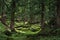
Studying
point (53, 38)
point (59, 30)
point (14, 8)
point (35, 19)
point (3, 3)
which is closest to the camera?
point (3, 3)

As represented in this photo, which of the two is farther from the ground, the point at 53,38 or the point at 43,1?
the point at 43,1

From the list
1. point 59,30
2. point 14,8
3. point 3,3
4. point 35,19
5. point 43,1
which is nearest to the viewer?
point 3,3

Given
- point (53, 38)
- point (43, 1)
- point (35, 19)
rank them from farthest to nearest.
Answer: point (35, 19) → point (43, 1) → point (53, 38)

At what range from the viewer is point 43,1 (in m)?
19.5

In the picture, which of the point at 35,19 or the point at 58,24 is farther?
the point at 35,19

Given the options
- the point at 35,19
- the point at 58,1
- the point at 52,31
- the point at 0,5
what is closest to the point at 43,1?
the point at 58,1

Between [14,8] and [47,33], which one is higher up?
[14,8]

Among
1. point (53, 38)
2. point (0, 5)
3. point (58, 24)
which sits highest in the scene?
point (0, 5)

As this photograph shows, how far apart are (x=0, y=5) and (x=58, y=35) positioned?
5.69 metres

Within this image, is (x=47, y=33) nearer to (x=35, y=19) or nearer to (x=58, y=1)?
(x=58, y=1)

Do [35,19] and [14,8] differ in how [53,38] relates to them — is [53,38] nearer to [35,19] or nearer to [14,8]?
[14,8]

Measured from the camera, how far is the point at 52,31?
17.1 metres

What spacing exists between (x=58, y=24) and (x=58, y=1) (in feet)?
6.93

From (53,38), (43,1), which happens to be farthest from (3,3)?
(43,1)
